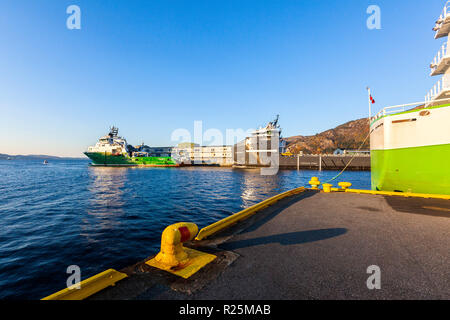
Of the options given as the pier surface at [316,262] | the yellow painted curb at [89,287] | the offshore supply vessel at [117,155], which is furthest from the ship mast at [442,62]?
the offshore supply vessel at [117,155]

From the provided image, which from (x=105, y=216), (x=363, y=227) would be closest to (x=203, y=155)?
(x=105, y=216)

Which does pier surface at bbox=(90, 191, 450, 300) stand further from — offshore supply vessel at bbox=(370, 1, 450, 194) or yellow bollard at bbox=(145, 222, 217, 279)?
offshore supply vessel at bbox=(370, 1, 450, 194)

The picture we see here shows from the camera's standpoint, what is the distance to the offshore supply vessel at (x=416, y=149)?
340 inches

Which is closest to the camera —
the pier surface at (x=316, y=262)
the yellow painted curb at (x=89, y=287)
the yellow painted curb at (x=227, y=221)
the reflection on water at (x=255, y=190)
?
the yellow painted curb at (x=89, y=287)

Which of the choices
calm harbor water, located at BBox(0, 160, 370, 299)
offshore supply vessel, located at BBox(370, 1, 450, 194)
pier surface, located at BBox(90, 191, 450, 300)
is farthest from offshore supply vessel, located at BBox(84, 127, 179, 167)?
pier surface, located at BBox(90, 191, 450, 300)

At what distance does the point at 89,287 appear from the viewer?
260 cm

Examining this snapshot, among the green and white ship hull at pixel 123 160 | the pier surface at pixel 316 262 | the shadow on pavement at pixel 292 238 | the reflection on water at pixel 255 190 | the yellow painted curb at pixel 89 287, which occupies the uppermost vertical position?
the green and white ship hull at pixel 123 160

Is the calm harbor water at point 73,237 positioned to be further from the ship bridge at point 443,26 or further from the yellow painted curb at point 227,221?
the ship bridge at point 443,26

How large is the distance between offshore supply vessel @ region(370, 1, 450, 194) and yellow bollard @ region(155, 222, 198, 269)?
1198cm

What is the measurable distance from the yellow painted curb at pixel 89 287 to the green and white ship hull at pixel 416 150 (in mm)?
13087

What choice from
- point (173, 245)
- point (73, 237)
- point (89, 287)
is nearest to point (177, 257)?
point (173, 245)

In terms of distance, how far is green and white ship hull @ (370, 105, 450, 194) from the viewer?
8641 mm

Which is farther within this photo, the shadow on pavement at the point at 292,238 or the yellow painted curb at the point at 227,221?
the yellow painted curb at the point at 227,221
